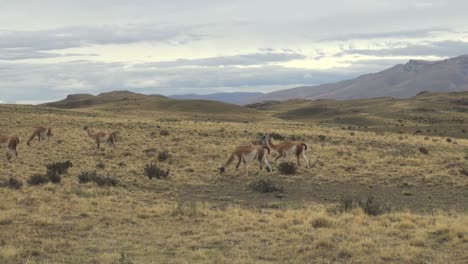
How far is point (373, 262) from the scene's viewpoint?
10133 mm

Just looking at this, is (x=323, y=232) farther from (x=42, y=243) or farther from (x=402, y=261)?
(x=42, y=243)

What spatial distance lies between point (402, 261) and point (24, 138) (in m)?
31.4

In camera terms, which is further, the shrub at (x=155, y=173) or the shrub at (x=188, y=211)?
the shrub at (x=155, y=173)

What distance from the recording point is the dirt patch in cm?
1808

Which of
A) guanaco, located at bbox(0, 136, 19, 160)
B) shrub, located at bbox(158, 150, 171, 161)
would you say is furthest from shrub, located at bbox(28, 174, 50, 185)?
shrub, located at bbox(158, 150, 171, 161)

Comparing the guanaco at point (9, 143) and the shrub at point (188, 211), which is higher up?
the guanaco at point (9, 143)

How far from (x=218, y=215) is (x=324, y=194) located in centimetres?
641

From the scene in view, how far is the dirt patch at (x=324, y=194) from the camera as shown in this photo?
1808cm

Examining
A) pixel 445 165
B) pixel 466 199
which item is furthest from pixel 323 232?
pixel 445 165

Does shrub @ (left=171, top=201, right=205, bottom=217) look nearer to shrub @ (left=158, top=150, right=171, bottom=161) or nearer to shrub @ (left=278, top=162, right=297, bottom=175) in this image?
shrub @ (left=278, top=162, right=297, bottom=175)

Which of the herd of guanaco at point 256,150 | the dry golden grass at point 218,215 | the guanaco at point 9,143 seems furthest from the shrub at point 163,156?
the guanaco at point 9,143

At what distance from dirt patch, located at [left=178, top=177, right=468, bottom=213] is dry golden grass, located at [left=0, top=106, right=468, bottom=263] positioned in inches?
2.8

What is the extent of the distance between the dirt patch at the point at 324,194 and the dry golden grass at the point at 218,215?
7 cm

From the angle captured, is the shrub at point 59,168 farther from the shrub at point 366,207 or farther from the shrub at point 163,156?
the shrub at point 366,207
